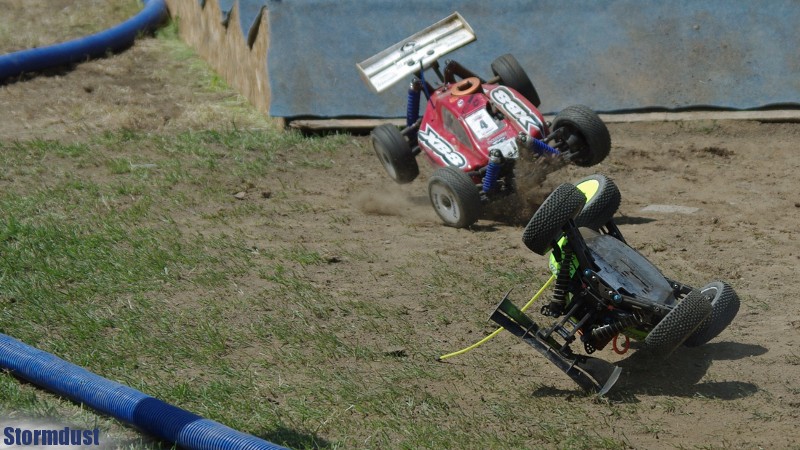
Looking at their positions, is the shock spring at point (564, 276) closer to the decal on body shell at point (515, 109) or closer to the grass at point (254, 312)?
the grass at point (254, 312)

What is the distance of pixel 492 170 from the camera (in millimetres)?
8219

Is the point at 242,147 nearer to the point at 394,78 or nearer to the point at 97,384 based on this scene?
the point at 394,78

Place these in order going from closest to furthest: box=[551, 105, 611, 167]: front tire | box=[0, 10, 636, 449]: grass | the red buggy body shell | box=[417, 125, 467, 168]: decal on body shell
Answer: box=[0, 10, 636, 449]: grass, box=[551, 105, 611, 167]: front tire, the red buggy body shell, box=[417, 125, 467, 168]: decal on body shell

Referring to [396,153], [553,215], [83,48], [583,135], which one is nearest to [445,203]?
[396,153]

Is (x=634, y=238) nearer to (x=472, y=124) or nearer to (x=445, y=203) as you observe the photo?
(x=445, y=203)

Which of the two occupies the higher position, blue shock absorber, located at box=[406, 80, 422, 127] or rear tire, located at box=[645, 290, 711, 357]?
rear tire, located at box=[645, 290, 711, 357]

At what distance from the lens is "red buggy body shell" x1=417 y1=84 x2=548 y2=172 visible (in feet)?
28.0

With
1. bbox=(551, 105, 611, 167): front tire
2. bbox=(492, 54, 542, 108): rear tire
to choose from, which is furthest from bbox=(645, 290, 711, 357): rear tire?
bbox=(492, 54, 542, 108): rear tire

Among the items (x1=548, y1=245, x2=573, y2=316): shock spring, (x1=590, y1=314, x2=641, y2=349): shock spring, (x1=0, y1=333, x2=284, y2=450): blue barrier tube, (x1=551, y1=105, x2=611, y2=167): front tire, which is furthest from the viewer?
(x1=551, y1=105, x2=611, y2=167): front tire

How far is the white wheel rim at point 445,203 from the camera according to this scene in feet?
27.0

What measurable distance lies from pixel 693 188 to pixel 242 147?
4442mm

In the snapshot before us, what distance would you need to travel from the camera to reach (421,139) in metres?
9.03

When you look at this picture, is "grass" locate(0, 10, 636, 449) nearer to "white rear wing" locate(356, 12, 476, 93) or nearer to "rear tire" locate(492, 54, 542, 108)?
"white rear wing" locate(356, 12, 476, 93)

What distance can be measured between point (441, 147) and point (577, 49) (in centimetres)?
290
